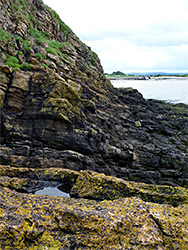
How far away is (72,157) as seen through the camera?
1593 cm

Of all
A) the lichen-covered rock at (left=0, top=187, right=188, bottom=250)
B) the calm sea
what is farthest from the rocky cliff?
the calm sea

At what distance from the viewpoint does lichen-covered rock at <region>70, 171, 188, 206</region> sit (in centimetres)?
669

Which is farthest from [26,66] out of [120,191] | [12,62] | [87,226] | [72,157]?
[87,226]

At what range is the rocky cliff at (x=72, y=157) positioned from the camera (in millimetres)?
4855

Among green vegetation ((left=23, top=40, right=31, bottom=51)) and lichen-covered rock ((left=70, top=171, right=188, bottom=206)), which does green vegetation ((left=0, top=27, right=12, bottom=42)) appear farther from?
lichen-covered rock ((left=70, top=171, right=188, bottom=206))

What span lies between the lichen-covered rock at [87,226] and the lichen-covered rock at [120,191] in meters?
0.96

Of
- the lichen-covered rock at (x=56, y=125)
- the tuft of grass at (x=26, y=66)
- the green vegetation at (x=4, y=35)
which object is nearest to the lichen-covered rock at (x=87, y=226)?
the lichen-covered rock at (x=56, y=125)

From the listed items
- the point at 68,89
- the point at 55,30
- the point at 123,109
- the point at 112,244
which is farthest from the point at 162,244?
the point at 55,30

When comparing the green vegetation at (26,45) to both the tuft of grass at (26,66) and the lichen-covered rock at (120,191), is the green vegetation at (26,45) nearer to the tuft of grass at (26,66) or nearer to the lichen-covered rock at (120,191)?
the tuft of grass at (26,66)

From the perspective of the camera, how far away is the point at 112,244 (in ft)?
15.3

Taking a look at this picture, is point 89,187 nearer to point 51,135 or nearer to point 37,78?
point 51,135

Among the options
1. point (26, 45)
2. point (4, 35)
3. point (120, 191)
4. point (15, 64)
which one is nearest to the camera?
point (120, 191)

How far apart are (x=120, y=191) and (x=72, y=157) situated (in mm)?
9444

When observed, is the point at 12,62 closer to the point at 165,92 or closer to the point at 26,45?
the point at 26,45
